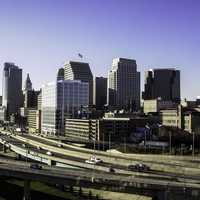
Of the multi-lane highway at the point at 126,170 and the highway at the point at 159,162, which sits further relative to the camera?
the highway at the point at 159,162

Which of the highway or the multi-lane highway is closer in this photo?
the multi-lane highway

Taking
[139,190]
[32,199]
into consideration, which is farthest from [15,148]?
Result: [139,190]

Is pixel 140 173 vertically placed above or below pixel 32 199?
above

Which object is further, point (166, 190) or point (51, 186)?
point (51, 186)

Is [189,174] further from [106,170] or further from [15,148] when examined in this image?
[15,148]

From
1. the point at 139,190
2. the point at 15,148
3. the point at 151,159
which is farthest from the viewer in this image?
the point at 15,148

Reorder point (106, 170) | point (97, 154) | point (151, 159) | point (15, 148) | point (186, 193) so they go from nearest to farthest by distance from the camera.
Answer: point (186, 193)
point (106, 170)
point (151, 159)
point (97, 154)
point (15, 148)

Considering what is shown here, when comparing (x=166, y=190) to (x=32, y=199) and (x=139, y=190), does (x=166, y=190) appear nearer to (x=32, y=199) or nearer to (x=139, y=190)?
(x=139, y=190)

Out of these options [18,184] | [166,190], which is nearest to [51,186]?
[18,184]

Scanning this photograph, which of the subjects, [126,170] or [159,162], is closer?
[126,170]
